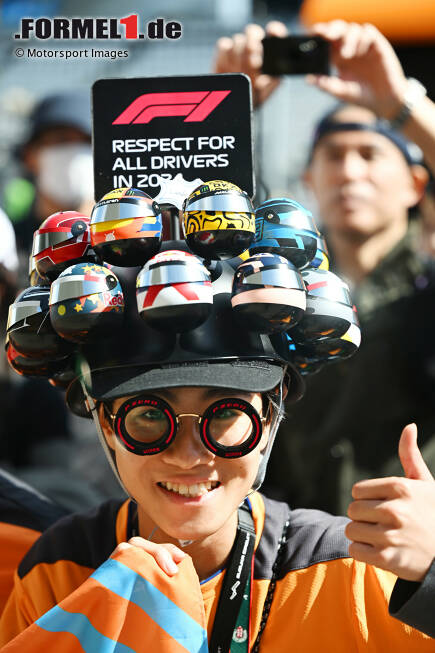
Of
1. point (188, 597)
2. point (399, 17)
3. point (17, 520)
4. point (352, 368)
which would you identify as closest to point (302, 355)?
point (188, 597)

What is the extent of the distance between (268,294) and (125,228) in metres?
0.37

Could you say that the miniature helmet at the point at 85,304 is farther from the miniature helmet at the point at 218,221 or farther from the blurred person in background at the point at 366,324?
the blurred person in background at the point at 366,324

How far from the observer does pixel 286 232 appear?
200 centimetres

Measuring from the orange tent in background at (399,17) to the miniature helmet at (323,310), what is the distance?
4210 mm

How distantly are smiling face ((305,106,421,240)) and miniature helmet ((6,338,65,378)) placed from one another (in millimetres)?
2220

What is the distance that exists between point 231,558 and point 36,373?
0.69 meters

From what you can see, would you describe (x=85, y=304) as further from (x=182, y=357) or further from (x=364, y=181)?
(x=364, y=181)

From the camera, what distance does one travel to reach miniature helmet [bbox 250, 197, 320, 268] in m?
1.99

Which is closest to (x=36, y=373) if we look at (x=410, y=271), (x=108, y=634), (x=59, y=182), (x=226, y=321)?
(x=226, y=321)

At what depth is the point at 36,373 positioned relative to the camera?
212cm

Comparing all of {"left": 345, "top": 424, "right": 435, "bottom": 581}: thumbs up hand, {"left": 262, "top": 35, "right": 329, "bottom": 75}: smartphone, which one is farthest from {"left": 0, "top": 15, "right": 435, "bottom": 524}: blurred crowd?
{"left": 345, "top": 424, "right": 435, "bottom": 581}: thumbs up hand

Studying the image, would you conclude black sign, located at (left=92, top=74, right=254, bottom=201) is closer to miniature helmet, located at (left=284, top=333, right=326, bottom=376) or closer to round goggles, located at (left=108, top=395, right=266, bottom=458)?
miniature helmet, located at (left=284, top=333, right=326, bottom=376)

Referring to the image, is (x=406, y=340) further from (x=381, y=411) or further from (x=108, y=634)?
(x=108, y=634)

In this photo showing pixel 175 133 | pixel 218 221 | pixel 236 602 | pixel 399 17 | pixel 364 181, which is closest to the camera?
pixel 218 221
